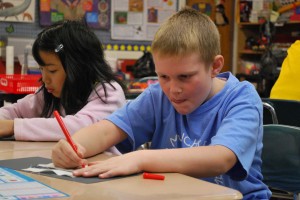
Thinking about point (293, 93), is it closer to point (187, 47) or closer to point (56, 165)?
point (187, 47)

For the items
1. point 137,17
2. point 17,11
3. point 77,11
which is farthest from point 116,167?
point 137,17

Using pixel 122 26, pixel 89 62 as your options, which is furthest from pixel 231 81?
pixel 122 26

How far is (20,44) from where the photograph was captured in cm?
359

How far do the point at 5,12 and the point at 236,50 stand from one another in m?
3.17

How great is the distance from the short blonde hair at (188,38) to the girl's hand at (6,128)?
584mm

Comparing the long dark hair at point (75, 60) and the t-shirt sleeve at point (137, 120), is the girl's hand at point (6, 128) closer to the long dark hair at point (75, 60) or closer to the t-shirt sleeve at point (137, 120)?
the long dark hair at point (75, 60)

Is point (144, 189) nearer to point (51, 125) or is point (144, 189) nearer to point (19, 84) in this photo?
point (51, 125)

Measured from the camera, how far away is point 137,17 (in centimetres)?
472

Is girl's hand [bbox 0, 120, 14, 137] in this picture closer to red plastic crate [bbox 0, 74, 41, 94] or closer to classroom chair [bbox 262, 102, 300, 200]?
classroom chair [bbox 262, 102, 300, 200]

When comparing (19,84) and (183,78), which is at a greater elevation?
(183,78)

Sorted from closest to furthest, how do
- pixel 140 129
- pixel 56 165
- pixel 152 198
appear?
1. pixel 152 198
2. pixel 56 165
3. pixel 140 129

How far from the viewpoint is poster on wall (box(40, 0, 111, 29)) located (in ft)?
13.8

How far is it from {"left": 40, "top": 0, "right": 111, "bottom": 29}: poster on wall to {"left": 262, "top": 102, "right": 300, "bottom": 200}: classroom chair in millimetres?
2605

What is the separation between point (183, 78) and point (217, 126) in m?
0.17
